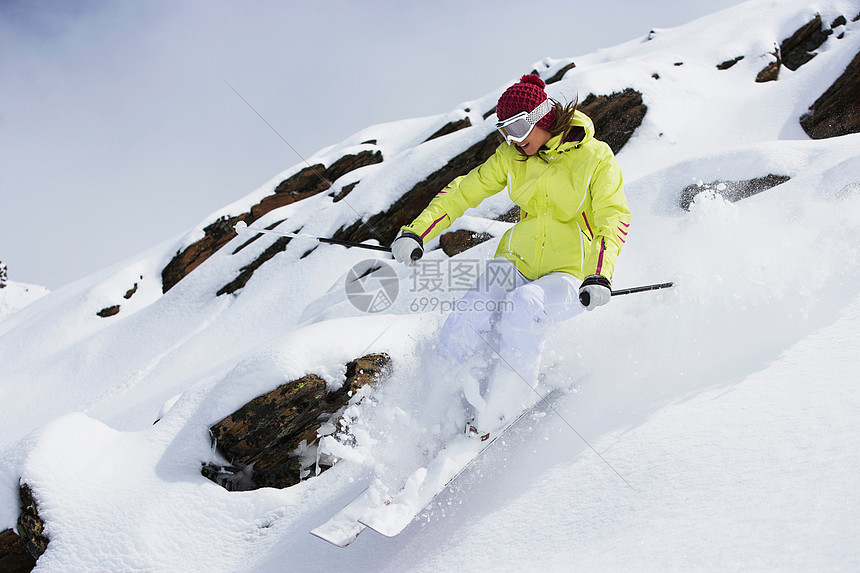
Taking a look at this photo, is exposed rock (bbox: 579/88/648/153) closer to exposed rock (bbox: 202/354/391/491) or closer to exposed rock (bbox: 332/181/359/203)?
exposed rock (bbox: 332/181/359/203)

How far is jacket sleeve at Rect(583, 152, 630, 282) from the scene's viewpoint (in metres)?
3.04

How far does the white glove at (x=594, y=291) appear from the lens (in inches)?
113

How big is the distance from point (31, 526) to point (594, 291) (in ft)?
13.3

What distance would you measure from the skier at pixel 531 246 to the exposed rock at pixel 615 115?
8.17 metres

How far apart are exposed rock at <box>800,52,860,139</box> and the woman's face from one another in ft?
32.9

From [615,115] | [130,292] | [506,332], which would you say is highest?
[506,332]

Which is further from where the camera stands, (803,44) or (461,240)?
(803,44)

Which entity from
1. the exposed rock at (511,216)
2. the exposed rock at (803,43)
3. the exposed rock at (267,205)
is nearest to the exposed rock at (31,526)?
the exposed rock at (511,216)

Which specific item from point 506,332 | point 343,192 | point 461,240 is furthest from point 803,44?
point 506,332

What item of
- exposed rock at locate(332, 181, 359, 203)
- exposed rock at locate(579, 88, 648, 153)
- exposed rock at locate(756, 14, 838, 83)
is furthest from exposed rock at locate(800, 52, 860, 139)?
exposed rock at locate(332, 181, 359, 203)

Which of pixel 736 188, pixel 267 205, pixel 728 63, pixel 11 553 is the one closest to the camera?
pixel 11 553

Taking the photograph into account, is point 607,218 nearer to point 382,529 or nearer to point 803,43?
point 382,529

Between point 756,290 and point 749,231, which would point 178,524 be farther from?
point 749,231

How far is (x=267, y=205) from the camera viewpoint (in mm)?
16359
